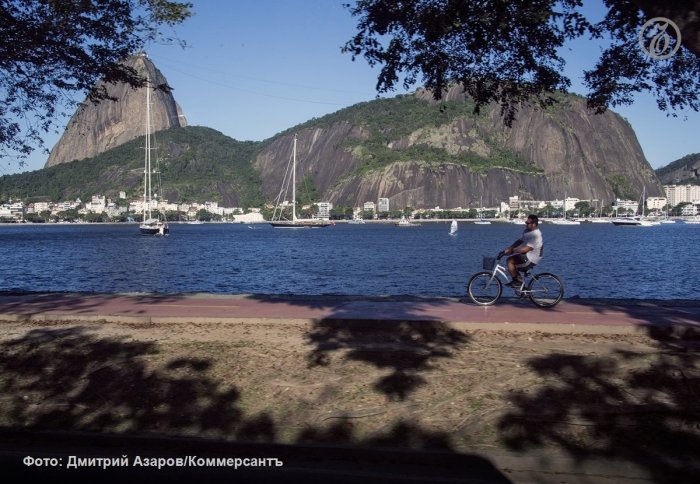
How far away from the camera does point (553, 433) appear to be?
5.79 meters

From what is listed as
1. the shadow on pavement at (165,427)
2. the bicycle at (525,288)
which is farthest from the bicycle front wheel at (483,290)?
the shadow on pavement at (165,427)

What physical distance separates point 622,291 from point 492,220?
174 meters

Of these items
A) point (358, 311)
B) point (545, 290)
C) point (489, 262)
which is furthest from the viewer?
point (489, 262)

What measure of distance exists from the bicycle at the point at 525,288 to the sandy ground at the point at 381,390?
3.08 meters

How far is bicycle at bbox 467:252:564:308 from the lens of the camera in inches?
457

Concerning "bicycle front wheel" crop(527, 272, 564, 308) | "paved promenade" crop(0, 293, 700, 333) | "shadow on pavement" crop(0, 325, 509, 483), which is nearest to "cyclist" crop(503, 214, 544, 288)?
"bicycle front wheel" crop(527, 272, 564, 308)

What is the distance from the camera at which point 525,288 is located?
11.9 m

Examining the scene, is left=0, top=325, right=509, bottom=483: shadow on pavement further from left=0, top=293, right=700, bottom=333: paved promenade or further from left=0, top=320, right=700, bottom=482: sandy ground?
left=0, top=293, right=700, bottom=333: paved promenade

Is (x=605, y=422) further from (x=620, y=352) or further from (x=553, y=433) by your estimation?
(x=620, y=352)

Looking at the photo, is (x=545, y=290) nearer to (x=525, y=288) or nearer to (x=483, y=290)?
(x=525, y=288)

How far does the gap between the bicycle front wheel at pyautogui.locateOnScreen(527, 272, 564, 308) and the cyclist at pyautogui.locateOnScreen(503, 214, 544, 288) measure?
0.25m

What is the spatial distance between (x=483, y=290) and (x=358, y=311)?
2.86m

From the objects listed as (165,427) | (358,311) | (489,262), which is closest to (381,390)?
(165,427)

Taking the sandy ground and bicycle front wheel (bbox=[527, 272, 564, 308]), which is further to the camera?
bicycle front wheel (bbox=[527, 272, 564, 308])
